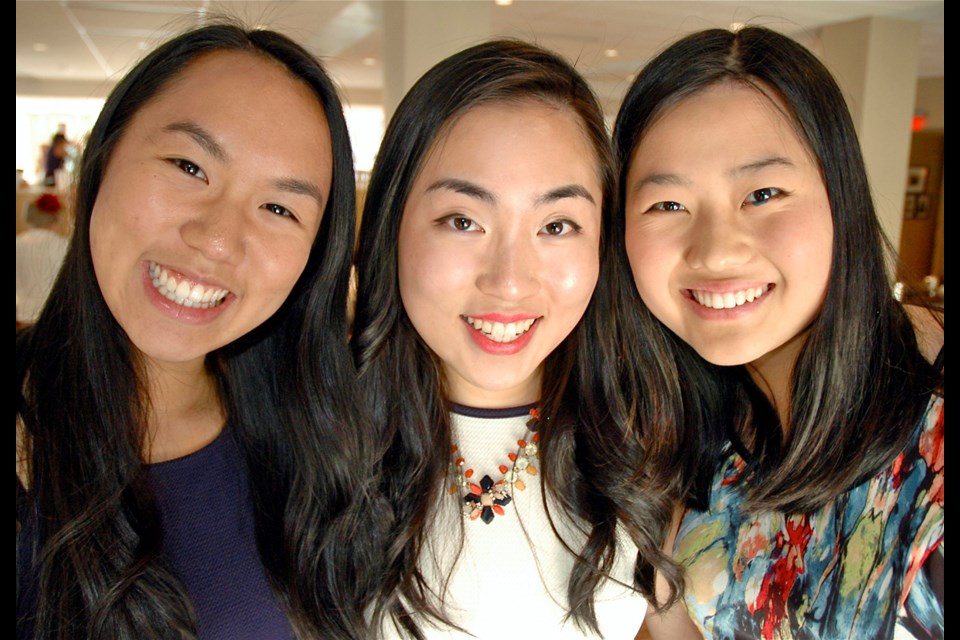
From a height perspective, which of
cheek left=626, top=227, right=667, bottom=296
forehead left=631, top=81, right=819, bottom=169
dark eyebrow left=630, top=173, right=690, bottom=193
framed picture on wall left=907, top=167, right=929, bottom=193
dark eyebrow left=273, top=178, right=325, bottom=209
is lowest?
cheek left=626, top=227, right=667, bottom=296

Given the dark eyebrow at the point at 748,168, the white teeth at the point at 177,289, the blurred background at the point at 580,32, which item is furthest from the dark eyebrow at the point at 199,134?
the blurred background at the point at 580,32

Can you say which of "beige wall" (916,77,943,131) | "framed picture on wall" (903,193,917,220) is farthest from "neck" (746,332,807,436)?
"beige wall" (916,77,943,131)

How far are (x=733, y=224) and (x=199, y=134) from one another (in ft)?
3.36

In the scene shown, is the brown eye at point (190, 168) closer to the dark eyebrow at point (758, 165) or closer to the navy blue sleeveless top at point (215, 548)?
the navy blue sleeveless top at point (215, 548)

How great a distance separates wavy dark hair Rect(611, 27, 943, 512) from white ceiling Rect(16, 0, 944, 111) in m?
3.68

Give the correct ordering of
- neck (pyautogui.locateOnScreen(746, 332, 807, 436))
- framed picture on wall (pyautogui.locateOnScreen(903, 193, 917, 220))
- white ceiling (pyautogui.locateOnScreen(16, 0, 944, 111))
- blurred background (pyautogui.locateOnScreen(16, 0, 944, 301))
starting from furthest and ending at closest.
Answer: framed picture on wall (pyautogui.locateOnScreen(903, 193, 917, 220))
white ceiling (pyautogui.locateOnScreen(16, 0, 944, 111))
blurred background (pyautogui.locateOnScreen(16, 0, 944, 301))
neck (pyautogui.locateOnScreen(746, 332, 807, 436))

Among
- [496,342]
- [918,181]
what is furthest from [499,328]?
[918,181]

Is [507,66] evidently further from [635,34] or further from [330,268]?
[635,34]

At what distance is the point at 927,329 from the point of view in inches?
60.3

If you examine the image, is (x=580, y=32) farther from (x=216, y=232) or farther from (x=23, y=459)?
(x=23, y=459)

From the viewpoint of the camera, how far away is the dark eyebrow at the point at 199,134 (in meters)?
1.28

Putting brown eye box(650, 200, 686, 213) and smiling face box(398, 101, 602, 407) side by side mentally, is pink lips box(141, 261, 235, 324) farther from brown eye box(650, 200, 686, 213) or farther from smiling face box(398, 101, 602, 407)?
brown eye box(650, 200, 686, 213)

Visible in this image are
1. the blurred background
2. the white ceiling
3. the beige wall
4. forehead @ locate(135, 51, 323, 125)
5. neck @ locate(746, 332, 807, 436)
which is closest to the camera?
forehead @ locate(135, 51, 323, 125)

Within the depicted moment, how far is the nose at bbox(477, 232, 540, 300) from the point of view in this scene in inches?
53.1
